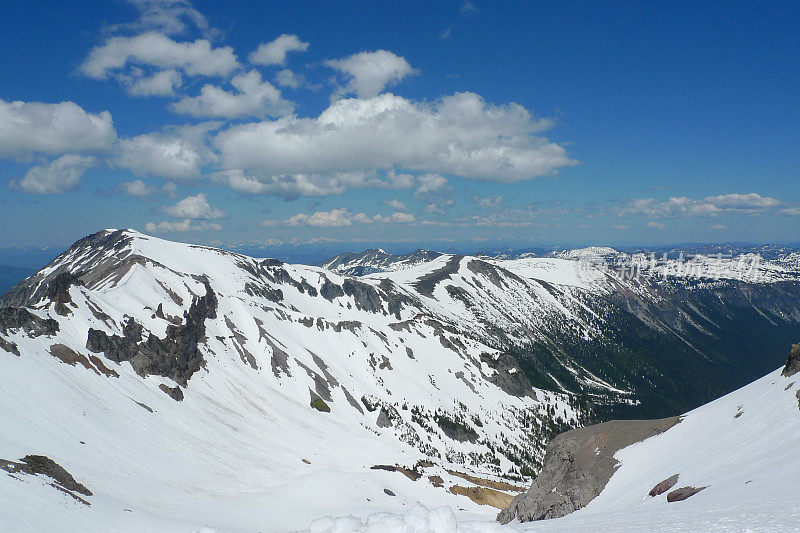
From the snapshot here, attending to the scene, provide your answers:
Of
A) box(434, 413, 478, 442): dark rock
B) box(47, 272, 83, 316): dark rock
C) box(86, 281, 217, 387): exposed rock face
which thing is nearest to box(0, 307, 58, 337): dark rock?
box(47, 272, 83, 316): dark rock

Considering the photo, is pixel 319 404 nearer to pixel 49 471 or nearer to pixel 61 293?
pixel 61 293

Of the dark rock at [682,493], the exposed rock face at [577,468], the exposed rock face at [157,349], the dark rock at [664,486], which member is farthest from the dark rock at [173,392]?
the dark rock at [682,493]

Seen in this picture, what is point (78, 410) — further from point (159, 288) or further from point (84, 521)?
point (159, 288)

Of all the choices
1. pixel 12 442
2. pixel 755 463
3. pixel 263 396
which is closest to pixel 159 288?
pixel 263 396

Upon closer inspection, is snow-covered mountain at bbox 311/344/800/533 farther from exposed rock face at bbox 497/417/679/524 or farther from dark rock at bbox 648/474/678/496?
exposed rock face at bbox 497/417/679/524

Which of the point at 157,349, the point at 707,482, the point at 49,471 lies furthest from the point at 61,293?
the point at 707,482

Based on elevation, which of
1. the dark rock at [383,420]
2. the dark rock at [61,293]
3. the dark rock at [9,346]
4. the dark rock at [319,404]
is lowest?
the dark rock at [383,420]

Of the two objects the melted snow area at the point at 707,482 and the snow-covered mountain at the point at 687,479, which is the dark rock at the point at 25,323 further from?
the snow-covered mountain at the point at 687,479
